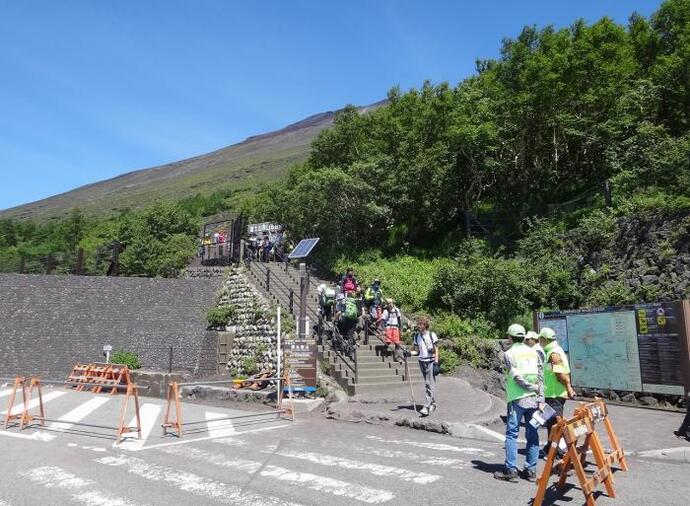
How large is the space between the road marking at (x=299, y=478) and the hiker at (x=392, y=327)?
8.72 meters

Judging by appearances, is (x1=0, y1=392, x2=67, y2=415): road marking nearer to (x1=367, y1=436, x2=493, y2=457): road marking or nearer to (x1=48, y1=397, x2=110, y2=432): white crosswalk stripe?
(x1=48, y1=397, x2=110, y2=432): white crosswalk stripe

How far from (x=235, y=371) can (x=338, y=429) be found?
413 inches

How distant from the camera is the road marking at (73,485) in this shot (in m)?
5.78

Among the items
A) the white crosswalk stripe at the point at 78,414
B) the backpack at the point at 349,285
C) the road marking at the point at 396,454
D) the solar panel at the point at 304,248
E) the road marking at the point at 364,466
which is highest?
the solar panel at the point at 304,248

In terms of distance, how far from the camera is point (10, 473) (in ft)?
23.0

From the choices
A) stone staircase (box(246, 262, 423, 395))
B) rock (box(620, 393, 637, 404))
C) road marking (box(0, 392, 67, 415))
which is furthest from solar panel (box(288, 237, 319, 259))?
rock (box(620, 393, 637, 404))

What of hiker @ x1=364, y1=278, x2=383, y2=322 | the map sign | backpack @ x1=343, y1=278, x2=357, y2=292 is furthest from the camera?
backpack @ x1=343, y1=278, x2=357, y2=292

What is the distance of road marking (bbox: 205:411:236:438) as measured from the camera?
9992 mm

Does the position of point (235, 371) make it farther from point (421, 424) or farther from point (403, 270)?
point (421, 424)

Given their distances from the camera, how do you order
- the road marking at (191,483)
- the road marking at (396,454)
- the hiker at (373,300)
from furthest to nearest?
the hiker at (373,300)
the road marking at (396,454)
the road marking at (191,483)

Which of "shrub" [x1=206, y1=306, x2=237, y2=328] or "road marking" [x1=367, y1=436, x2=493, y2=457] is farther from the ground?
"shrub" [x1=206, y1=306, x2=237, y2=328]

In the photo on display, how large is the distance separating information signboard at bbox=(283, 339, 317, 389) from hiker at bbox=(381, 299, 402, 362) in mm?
3364

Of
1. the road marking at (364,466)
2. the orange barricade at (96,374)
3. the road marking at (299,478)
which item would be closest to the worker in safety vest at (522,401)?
the road marking at (364,466)

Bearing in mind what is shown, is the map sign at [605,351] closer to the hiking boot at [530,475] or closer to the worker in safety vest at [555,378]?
the worker in safety vest at [555,378]
